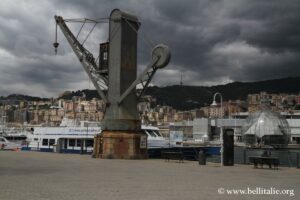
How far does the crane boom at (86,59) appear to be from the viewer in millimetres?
33312

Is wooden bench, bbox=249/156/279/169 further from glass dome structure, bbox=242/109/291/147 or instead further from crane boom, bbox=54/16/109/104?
glass dome structure, bbox=242/109/291/147

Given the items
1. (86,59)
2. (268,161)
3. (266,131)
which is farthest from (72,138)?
(266,131)

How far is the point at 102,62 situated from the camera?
3353 cm

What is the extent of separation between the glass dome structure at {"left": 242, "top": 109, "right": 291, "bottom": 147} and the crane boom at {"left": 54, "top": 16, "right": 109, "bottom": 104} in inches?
2972

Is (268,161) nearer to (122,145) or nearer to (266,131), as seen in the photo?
(122,145)

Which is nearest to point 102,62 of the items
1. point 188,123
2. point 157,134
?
point 157,134

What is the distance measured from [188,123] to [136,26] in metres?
148

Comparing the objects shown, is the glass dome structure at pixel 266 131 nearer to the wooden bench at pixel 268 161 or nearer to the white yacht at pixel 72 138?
the white yacht at pixel 72 138

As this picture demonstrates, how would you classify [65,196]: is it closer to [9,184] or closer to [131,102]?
[9,184]

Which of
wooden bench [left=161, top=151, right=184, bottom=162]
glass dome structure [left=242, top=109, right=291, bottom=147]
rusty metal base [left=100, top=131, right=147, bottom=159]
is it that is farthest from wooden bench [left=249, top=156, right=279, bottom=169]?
glass dome structure [left=242, top=109, right=291, bottom=147]

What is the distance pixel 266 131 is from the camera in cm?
10288

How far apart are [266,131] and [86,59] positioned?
75.9 meters

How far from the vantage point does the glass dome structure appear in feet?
338

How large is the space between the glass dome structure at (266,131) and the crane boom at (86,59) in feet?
248
